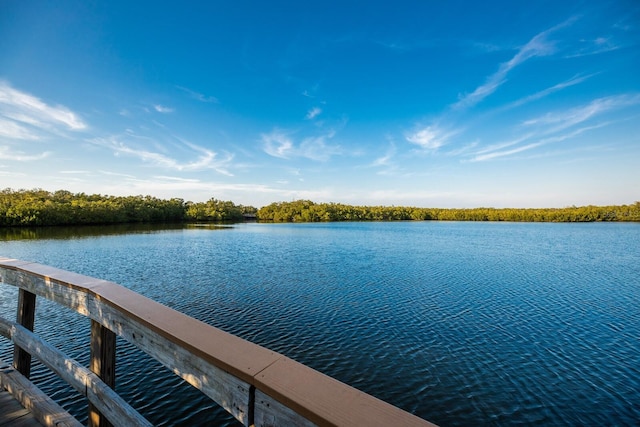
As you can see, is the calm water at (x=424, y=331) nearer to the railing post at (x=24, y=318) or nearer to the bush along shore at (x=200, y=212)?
the railing post at (x=24, y=318)

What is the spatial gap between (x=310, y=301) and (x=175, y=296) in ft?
24.1

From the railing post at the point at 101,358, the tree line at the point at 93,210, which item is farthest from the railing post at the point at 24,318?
the tree line at the point at 93,210

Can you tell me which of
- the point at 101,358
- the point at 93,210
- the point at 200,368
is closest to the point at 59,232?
the point at 93,210

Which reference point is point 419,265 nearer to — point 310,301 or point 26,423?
point 310,301

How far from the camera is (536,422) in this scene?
7086 mm

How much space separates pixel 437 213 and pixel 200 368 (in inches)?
7169

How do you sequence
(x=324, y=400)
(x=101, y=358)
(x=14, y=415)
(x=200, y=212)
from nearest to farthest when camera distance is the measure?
(x=324, y=400) → (x=101, y=358) → (x=14, y=415) → (x=200, y=212)

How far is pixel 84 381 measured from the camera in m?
2.46

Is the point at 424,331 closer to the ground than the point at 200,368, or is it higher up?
closer to the ground

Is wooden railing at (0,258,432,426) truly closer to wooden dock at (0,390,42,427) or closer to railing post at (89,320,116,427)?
railing post at (89,320,116,427)

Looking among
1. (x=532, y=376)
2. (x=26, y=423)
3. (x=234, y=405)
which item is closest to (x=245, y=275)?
(x=532, y=376)

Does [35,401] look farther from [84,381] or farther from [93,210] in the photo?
[93,210]

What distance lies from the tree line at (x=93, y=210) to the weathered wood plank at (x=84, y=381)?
9037 cm

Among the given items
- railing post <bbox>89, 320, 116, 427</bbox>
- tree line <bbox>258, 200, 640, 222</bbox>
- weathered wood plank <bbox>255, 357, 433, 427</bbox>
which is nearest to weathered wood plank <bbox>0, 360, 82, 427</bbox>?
railing post <bbox>89, 320, 116, 427</bbox>
